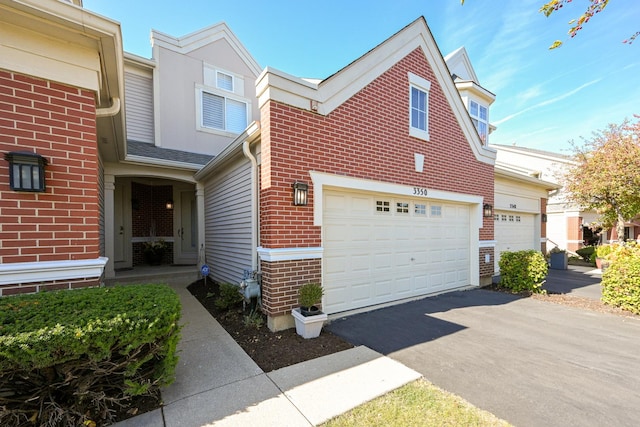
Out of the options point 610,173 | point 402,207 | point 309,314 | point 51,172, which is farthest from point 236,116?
point 610,173

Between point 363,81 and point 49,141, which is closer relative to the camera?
point 49,141

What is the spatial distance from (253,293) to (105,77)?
4.00m

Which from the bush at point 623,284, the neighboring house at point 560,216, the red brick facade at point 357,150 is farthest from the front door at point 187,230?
the neighboring house at point 560,216

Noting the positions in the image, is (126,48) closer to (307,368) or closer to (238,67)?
(238,67)

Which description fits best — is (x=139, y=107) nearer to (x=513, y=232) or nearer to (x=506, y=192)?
(x=506, y=192)

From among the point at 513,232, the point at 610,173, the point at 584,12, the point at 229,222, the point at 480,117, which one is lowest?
the point at 513,232

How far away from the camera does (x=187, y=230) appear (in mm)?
10727

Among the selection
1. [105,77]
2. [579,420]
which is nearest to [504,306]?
[579,420]

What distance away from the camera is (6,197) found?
2865 millimetres

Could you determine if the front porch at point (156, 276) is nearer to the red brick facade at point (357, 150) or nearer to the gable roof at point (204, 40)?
the red brick facade at point (357, 150)

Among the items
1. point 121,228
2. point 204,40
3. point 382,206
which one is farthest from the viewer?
point 204,40

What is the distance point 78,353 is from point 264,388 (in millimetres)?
1779

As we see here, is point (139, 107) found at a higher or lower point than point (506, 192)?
higher

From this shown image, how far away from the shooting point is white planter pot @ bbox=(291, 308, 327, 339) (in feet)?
14.2
